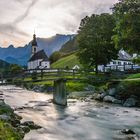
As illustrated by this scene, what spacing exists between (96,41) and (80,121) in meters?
52.4

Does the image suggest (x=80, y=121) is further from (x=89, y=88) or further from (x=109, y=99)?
(x=89, y=88)

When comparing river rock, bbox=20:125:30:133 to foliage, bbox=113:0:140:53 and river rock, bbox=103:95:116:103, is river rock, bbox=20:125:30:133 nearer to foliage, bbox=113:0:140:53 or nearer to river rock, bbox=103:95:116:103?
foliage, bbox=113:0:140:53

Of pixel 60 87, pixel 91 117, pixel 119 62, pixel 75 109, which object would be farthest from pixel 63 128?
pixel 119 62

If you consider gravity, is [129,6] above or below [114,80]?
above

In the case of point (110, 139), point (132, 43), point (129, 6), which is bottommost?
point (110, 139)

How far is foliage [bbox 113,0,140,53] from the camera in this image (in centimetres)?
4653

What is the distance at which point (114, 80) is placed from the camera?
59.3 meters

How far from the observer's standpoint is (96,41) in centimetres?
8712

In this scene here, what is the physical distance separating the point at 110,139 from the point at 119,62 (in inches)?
4487

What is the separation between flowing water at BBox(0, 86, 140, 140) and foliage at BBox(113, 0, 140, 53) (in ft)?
28.6

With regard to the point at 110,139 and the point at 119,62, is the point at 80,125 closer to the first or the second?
the point at 110,139

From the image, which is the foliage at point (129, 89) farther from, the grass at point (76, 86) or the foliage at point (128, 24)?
the grass at point (76, 86)

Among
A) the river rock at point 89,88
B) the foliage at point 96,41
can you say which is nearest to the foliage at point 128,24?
the river rock at point 89,88

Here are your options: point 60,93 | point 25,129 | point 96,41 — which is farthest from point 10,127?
point 96,41
